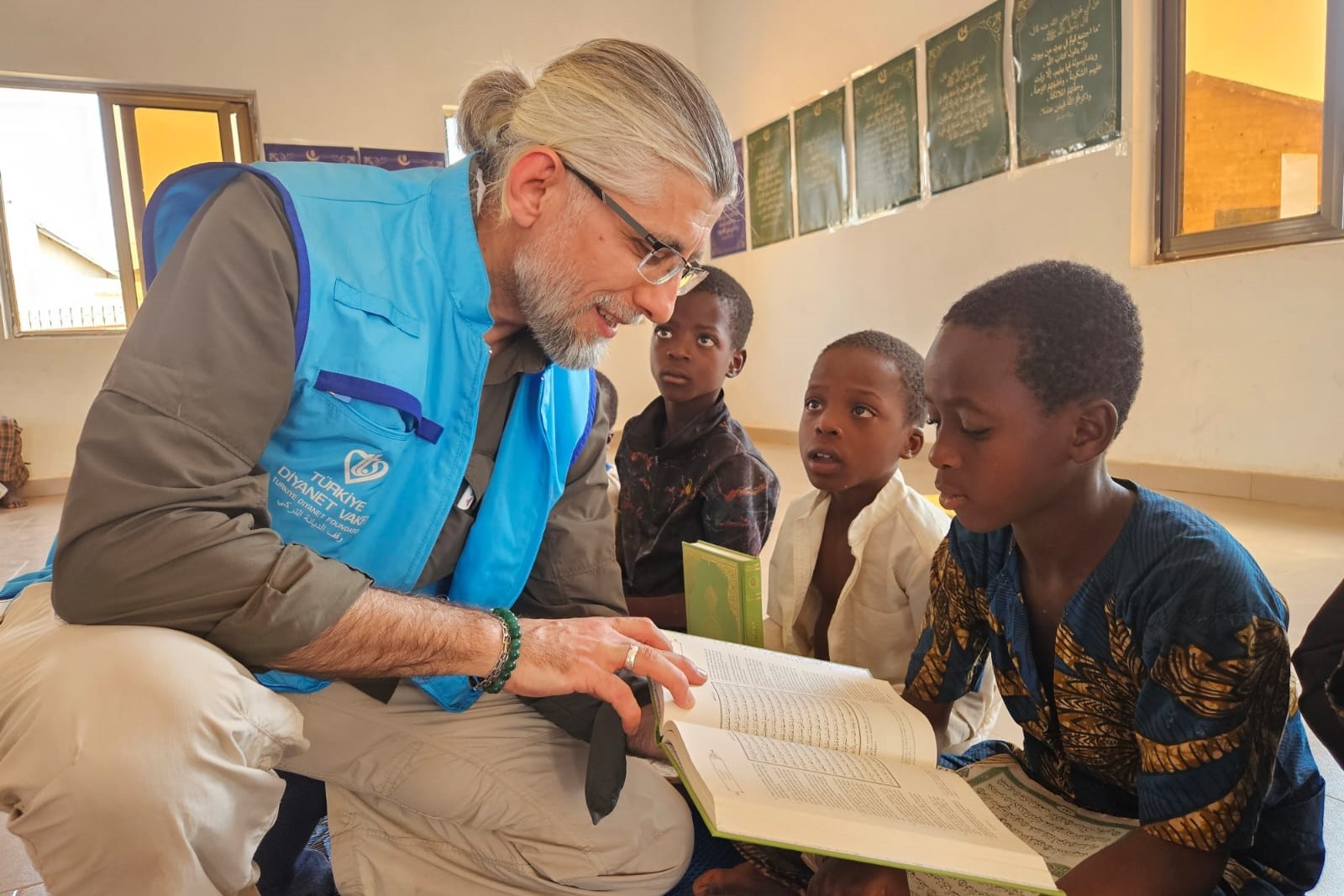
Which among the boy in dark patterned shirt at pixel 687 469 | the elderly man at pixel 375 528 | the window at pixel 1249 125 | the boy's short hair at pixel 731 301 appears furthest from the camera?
the window at pixel 1249 125

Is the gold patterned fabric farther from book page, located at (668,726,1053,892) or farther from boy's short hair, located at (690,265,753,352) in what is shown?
boy's short hair, located at (690,265,753,352)

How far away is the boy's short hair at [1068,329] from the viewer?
992 millimetres

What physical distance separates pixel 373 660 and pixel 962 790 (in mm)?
610

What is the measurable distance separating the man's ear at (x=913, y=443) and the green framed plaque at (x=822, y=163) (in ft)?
12.7

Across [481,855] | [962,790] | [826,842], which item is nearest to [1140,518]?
[962,790]

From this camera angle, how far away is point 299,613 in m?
0.85

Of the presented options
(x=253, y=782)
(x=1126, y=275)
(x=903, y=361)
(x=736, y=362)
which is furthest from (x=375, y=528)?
(x=1126, y=275)

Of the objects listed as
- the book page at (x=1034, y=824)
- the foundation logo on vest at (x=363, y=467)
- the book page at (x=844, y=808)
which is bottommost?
the book page at (x=1034, y=824)

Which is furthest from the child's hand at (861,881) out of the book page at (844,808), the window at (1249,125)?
Result: the window at (1249,125)

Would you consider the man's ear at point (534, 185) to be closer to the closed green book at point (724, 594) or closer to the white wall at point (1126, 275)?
the closed green book at point (724, 594)

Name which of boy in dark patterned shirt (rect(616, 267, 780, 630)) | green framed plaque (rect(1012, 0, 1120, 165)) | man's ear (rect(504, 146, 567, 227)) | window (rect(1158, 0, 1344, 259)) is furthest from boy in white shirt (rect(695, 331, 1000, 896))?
green framed plaque (rect(1012, 0, 1120, 165))

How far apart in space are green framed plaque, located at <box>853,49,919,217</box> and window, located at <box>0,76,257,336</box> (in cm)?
416

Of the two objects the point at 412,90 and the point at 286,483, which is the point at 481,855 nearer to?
the point at 286,483

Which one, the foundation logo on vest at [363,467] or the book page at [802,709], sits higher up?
the foundation logo on vest at [363,467]
